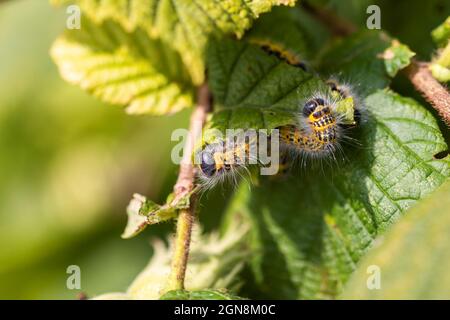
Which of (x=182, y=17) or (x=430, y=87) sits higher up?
(x=182, y=17)

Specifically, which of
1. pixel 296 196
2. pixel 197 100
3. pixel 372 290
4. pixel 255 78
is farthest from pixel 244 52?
pixel 372 290

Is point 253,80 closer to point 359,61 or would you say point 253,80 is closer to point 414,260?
point 359,61

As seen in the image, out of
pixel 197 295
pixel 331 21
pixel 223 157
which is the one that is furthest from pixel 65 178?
pixel 197 295

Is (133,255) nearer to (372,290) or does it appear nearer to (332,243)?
(332,243)

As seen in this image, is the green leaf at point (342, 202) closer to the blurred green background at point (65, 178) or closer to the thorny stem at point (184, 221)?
the thorny stem at point (184, 221)

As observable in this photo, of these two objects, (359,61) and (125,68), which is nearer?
(359,61)

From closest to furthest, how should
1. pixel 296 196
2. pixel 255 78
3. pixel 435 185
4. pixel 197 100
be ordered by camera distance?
pixel 435 185 < pixel 255 78 < pixel 296 196 < pixel 197 100

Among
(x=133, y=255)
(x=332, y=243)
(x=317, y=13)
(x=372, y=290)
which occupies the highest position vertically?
(x=317, y=13)

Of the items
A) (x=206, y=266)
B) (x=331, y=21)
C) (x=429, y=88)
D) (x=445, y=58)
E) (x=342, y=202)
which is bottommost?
(x=206, y=266)
